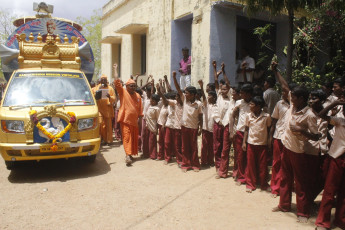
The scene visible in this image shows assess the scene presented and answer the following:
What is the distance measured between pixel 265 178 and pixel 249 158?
386 mm

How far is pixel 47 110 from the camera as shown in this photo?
524 centimetres

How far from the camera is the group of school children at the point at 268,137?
11.1ft

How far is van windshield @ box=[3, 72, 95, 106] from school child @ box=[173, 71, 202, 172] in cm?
187

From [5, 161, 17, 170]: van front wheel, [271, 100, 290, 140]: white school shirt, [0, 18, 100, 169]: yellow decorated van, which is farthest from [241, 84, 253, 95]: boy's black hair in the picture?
[5, 161, 17, 170]: van front wheel

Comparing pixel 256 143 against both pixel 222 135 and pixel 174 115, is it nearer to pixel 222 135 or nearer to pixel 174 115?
pixel 222 135

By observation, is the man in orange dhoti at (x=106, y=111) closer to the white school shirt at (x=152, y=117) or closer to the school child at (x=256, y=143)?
the white school shirt at (x=152, y=117)

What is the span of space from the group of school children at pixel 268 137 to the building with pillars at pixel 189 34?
8.20ft

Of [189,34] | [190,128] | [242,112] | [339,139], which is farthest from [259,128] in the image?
[189,34]

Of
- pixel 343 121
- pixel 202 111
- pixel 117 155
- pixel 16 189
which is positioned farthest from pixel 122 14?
pixel 343 121

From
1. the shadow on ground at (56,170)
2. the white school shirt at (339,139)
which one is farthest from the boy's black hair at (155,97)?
the white school shirt at (339,139)

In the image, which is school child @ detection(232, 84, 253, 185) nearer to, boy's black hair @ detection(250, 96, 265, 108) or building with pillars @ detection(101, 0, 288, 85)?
boy's black hair @ detection(250, 96, 265, 108)

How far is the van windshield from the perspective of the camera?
562 cm

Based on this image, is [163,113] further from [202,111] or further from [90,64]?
[90,64]

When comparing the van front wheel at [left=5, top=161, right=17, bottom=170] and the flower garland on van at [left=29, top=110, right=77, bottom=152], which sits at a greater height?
the flower garland on van at [left=29, top=110, right=77, bottom=152]
